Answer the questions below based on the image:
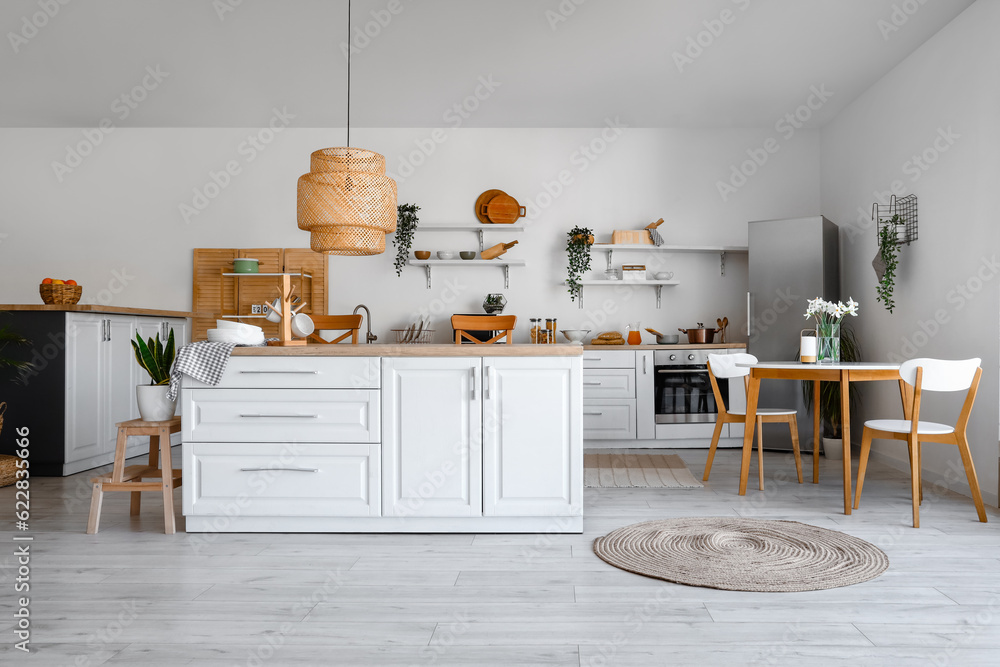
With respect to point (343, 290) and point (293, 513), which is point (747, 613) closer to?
point (293, 513)

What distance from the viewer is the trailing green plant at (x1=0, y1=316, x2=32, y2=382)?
4355 millimetres

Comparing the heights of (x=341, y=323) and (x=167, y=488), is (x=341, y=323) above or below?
above

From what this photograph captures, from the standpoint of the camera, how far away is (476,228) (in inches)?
243

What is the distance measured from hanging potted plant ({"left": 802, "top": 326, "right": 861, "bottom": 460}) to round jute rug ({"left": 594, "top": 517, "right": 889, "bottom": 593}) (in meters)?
2.20

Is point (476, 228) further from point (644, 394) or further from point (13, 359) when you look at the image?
point (13, 359)

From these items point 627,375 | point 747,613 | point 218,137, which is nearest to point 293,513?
point 747,613

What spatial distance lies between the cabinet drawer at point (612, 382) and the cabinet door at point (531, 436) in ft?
8.72

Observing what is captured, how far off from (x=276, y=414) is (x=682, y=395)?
11.7 feet

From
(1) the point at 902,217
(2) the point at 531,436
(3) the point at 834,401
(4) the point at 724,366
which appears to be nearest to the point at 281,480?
(2) the point at 531,436

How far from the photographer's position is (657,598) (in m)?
2.31

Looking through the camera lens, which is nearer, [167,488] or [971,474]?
[167,488]

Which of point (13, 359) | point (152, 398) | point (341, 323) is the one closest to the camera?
point (152, 398)

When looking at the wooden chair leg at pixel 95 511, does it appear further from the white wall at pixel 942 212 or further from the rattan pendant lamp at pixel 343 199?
the white wall at pixel 942 212

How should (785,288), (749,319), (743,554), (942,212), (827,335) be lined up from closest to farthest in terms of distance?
(743,554)
(827,335)
(942,212)
(785,288)
(749,319)
